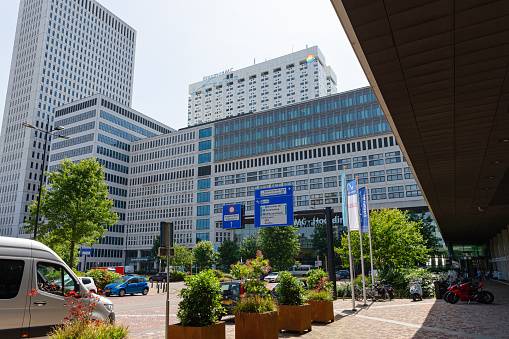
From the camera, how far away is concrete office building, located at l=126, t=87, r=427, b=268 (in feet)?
241

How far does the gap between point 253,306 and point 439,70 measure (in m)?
7.13

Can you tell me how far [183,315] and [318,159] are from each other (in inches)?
2893

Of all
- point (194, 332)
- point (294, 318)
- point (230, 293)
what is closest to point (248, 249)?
point (230, 293)

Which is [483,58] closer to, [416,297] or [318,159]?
[416,297]

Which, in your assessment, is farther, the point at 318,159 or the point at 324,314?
the point at 318,159

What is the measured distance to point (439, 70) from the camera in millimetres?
7539

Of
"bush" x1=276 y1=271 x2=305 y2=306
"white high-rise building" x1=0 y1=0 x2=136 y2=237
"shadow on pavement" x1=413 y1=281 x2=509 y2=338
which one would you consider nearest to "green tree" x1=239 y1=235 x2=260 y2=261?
"shadow on pavement" x1=413 y1=281 x2=509 y2=338

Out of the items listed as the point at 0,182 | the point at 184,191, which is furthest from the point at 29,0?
the point at 184,191

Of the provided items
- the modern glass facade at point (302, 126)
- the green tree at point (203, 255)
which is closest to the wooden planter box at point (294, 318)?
the green tree at point (203, 255)

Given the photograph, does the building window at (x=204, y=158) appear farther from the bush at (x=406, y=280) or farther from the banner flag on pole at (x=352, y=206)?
the banner flag on pole at (x=352, y=206)

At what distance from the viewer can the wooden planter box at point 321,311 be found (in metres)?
13.4

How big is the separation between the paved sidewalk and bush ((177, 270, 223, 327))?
3.31 m

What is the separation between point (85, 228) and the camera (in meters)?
33.1

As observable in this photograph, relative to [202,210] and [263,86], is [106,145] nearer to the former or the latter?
[202,210]
